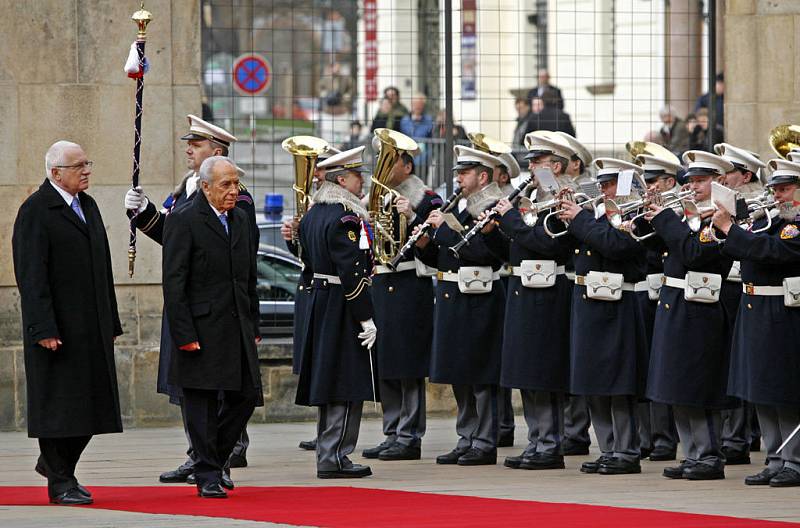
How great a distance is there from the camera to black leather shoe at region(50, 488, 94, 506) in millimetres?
10195

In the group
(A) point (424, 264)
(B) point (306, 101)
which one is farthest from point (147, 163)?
(B) point (306, 101)

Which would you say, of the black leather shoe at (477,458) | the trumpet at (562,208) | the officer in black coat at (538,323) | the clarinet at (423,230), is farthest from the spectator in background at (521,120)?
the black leather shoe at (477,458)

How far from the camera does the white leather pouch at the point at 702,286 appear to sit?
11.3 m

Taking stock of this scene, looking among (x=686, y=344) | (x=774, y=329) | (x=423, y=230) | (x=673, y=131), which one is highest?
(x=673, y=131)

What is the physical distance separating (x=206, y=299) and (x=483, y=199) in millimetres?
2719

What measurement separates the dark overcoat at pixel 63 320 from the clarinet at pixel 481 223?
2.75m

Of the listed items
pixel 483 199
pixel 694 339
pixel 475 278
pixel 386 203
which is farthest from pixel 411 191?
pixel 694 339

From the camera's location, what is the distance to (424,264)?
1311 cm

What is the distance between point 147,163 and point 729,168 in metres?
5.22

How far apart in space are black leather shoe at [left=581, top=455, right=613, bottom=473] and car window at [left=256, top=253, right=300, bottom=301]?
4.05m

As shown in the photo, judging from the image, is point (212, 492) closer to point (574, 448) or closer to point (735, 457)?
point (574, 448)

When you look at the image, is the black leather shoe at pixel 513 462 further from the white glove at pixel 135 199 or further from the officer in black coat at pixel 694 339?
the white glove at pixel 135 199

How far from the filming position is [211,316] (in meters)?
10.4

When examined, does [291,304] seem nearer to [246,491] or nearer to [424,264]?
[424,264]
